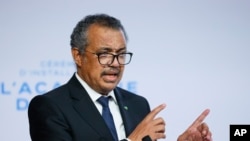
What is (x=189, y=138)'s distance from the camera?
2238 millimetres

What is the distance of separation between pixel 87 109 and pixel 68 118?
103 mm

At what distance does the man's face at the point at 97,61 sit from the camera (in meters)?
2.12

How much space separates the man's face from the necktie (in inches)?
1.8

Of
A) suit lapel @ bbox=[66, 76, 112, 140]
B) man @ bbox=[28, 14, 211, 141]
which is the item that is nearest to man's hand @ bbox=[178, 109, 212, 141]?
man @ bbox=[28, 14, 211, 141]

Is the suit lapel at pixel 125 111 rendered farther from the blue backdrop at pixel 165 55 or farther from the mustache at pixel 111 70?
the blue backdrop at pixel 165 55

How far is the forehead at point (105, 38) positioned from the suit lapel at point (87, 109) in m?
0.20

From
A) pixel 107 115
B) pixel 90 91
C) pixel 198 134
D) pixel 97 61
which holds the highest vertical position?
pixel 97 61

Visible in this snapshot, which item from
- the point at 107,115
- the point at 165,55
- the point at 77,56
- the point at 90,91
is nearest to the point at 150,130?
the point at 107,115

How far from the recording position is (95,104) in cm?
220

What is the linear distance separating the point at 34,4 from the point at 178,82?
111 cm

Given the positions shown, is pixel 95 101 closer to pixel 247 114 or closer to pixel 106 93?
pixel 106 93

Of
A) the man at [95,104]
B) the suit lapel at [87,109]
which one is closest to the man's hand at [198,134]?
the man at [95,104]

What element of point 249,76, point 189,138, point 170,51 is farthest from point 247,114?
point 189,138

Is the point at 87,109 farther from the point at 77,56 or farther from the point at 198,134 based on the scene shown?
the point at 198,134
